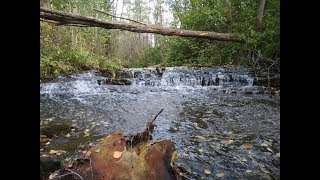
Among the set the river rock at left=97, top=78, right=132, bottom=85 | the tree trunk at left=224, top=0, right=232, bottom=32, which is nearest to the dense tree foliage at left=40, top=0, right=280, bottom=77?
the tree trunk at left=224, top=0, right=232, bottom=32

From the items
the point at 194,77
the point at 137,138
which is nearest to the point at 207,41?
Answer: the point at 194,77

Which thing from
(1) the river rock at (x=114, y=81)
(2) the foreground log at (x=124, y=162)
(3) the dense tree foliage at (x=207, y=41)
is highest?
(3) the dense tree foliage at (x=207, y=41)

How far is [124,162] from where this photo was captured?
111 inches

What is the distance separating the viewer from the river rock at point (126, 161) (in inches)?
107

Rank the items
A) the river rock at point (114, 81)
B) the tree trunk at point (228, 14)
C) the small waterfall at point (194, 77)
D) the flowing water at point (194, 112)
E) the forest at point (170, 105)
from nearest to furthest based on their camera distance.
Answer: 1. the forest at point (170, 105)
2. the flowing water at point (194, 112)
3. the small waterfall at point (194, 77)
4. the river rock at point (114, 81)
5. the tree trunk at point (228, 14)

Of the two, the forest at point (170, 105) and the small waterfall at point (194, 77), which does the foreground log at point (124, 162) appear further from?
the small waterfall at point (194, 77)

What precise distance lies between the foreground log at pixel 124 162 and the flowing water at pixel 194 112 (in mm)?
828

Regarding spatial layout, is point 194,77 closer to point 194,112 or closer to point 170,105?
point 170,105

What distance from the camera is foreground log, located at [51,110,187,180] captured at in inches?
106

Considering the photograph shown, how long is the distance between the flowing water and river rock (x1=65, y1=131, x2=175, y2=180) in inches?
33.6

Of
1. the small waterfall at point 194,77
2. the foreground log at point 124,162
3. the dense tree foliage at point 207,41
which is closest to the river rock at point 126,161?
the foreground log at point 124,162

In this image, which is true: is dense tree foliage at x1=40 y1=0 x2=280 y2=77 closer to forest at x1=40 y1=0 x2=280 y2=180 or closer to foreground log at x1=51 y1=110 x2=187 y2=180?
forest at x1=40 y1=0 x2=280 y2=180
